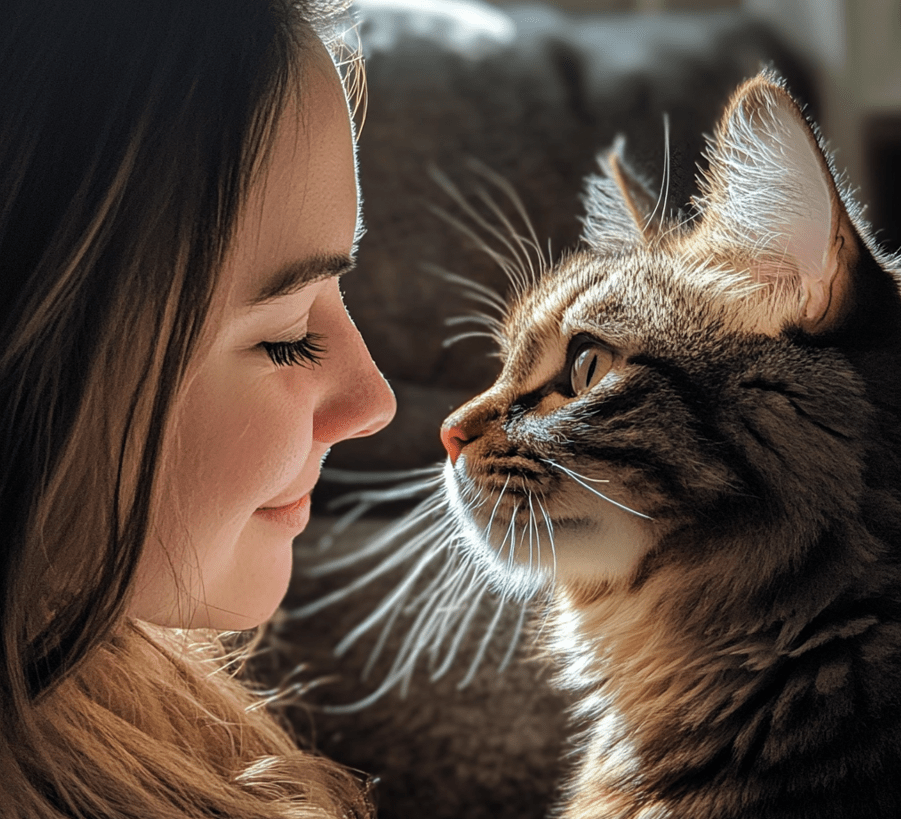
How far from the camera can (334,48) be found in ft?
2.47

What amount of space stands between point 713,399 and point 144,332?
38 centimetres

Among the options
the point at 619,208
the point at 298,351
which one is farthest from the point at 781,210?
the point at 298,351

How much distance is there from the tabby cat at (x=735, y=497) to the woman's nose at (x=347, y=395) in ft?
0.33

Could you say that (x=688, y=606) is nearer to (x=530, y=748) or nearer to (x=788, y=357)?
(x=788, y=357)

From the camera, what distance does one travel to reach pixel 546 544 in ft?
2.38

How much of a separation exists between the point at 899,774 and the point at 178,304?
1.67 feet

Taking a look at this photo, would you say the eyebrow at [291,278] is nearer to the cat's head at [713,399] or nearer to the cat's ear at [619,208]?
the cat's head at [713,399]

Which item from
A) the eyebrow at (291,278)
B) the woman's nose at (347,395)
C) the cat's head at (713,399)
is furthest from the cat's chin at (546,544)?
the eyebrow at (291,278)

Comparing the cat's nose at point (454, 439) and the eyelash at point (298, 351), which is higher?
the eyelash at point (298, 351)

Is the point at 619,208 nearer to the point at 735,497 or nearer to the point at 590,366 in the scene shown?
the point at 590,366

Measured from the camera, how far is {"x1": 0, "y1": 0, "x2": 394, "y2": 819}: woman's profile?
539 mm

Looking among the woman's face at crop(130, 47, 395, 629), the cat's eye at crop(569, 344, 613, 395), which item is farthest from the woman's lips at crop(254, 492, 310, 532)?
the cat's eye at crop(569, 344, 613, 395)

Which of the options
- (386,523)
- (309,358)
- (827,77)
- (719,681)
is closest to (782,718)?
(719,681)

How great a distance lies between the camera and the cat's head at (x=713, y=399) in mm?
645
